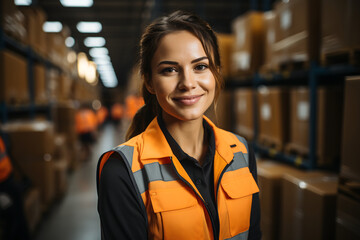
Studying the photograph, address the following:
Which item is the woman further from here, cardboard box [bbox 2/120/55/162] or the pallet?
cardboard box [bbox 2/120/55/162]

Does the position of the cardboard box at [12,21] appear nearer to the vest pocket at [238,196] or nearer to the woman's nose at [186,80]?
the woman's nose at [186,80]

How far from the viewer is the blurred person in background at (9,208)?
320 centimetres

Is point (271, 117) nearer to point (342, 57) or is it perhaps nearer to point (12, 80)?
point (342, 57)

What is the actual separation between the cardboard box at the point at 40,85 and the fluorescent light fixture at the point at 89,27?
686cm

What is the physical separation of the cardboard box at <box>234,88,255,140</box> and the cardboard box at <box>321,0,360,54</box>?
181cm

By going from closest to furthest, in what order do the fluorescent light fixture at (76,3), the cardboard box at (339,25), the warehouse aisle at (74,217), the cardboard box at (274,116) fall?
the cardboard box at (339,25), the cardboard box at (274,116), the warehouse aisle at (74,217), the fluorescent light fixture at (76,3)

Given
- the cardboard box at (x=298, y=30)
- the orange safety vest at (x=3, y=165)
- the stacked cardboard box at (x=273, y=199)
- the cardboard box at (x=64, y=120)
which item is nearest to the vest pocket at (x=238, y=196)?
the stacked cardboard box at (x=273, y=199)

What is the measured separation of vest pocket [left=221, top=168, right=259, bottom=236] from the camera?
1.40m

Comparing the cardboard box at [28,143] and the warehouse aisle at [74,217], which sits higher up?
the cardboard box at [28,143]

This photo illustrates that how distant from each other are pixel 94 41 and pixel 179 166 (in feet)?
50.5

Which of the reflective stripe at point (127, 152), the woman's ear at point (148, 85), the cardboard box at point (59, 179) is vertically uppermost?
the woman's ear at point (148, 85)

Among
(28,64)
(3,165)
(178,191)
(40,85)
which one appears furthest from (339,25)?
(40,85)

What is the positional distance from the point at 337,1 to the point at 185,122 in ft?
6.68

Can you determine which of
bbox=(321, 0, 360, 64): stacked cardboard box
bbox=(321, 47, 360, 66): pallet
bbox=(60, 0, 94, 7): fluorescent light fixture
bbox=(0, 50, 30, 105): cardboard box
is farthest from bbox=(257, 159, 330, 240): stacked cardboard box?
bbox=(60, 0, 94, 7): fluorescent light fixture
